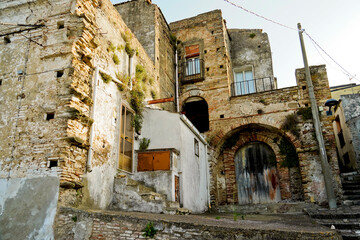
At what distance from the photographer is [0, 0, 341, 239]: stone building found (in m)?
6.78

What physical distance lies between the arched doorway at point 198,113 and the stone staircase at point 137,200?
8.27 meters

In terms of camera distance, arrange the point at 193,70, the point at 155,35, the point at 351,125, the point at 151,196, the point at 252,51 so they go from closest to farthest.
→ the point at 151,196
the point at 155,35
the point at 351,125
the point at 193,70
the point at 252,51

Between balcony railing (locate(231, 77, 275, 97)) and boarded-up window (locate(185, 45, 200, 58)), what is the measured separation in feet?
8.58

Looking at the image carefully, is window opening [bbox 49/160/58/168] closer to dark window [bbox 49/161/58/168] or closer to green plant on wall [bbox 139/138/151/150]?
dark window [bbox 49/161/58/168]

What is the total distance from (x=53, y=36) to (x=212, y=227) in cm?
610

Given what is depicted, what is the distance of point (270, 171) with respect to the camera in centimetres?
1377

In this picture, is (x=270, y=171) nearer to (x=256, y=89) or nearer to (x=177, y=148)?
(x=256, y=89)

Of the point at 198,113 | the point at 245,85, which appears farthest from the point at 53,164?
the point at 245,85

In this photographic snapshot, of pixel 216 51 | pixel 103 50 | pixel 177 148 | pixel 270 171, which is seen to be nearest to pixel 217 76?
pixel 216 51

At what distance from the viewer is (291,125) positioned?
43.1 ft

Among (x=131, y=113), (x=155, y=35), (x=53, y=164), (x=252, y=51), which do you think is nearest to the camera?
(x=53, y=164)

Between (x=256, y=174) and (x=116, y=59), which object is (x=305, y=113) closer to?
(x=256, y=174)

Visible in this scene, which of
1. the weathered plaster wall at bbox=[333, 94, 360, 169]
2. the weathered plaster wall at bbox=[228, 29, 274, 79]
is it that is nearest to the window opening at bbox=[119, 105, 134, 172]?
the weathered plaster wall at bbox=[228, 29, 274, 79]

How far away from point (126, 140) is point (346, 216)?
655cm
